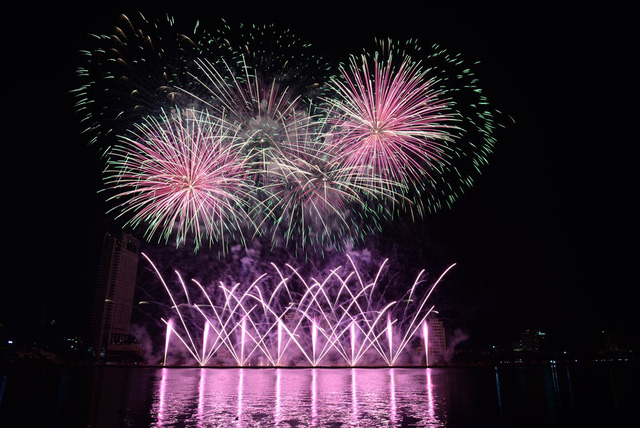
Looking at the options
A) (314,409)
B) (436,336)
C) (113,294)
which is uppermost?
(113,294)

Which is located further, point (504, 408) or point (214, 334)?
point (214, 334)

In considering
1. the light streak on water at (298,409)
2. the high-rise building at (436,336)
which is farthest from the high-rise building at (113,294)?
the light streak on water at (298,409)

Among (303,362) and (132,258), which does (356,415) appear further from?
(132,258)

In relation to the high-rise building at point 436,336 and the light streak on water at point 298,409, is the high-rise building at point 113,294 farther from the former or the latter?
the light streak on water at point 298,409

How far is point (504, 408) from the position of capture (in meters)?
19.1

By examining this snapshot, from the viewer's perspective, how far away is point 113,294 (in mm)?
155750

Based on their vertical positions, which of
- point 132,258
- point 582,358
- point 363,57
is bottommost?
point 582,358

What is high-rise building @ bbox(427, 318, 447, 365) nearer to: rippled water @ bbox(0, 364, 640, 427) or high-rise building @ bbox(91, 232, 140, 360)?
high-rise building @ bbox(91, 232, 140, 360)

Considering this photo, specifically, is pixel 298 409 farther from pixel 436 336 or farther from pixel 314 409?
pixel 436 336

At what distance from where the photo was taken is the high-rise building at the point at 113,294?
14650cm

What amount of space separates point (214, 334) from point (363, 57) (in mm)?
51068

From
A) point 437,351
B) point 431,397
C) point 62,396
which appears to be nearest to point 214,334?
point 62,396

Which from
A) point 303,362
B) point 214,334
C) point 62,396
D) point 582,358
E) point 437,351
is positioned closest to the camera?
point 62,396

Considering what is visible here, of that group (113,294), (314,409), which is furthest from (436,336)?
(314,409)
